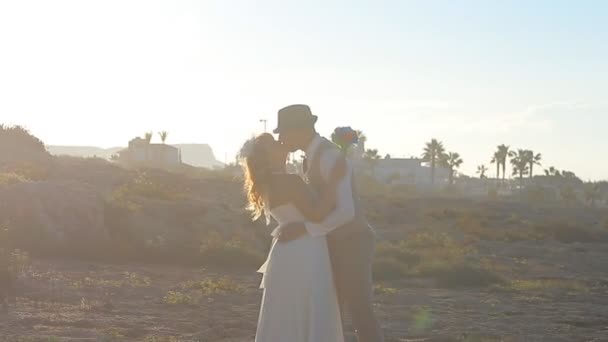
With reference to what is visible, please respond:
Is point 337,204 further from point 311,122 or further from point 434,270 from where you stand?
point 434,270

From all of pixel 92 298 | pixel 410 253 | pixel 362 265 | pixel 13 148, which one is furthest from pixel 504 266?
pixel 13 148

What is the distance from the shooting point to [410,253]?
26.5 m

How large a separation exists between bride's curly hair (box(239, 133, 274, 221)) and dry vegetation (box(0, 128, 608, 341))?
5141 mm

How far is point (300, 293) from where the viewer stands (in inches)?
249

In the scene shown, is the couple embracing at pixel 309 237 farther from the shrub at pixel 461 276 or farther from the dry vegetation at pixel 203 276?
the shrub at pixel 461 276

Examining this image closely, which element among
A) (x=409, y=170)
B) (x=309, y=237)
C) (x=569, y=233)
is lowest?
(x=569, y=233)

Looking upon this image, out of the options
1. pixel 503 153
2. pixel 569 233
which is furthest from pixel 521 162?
pixel 569 233

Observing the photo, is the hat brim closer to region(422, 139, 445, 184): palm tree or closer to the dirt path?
the dirt path

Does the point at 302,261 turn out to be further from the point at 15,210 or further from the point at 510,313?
the point at 15,210

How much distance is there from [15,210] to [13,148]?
3100 cm

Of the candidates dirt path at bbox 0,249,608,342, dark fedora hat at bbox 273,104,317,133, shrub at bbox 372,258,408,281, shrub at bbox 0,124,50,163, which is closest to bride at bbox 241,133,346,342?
dark fedora hat at bbox 273,104,317,133

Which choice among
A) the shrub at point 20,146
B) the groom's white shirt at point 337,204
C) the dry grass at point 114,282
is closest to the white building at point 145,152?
the shrub at point 20,146

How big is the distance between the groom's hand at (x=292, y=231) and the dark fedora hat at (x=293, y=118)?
637mm

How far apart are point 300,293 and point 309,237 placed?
0.39 m
